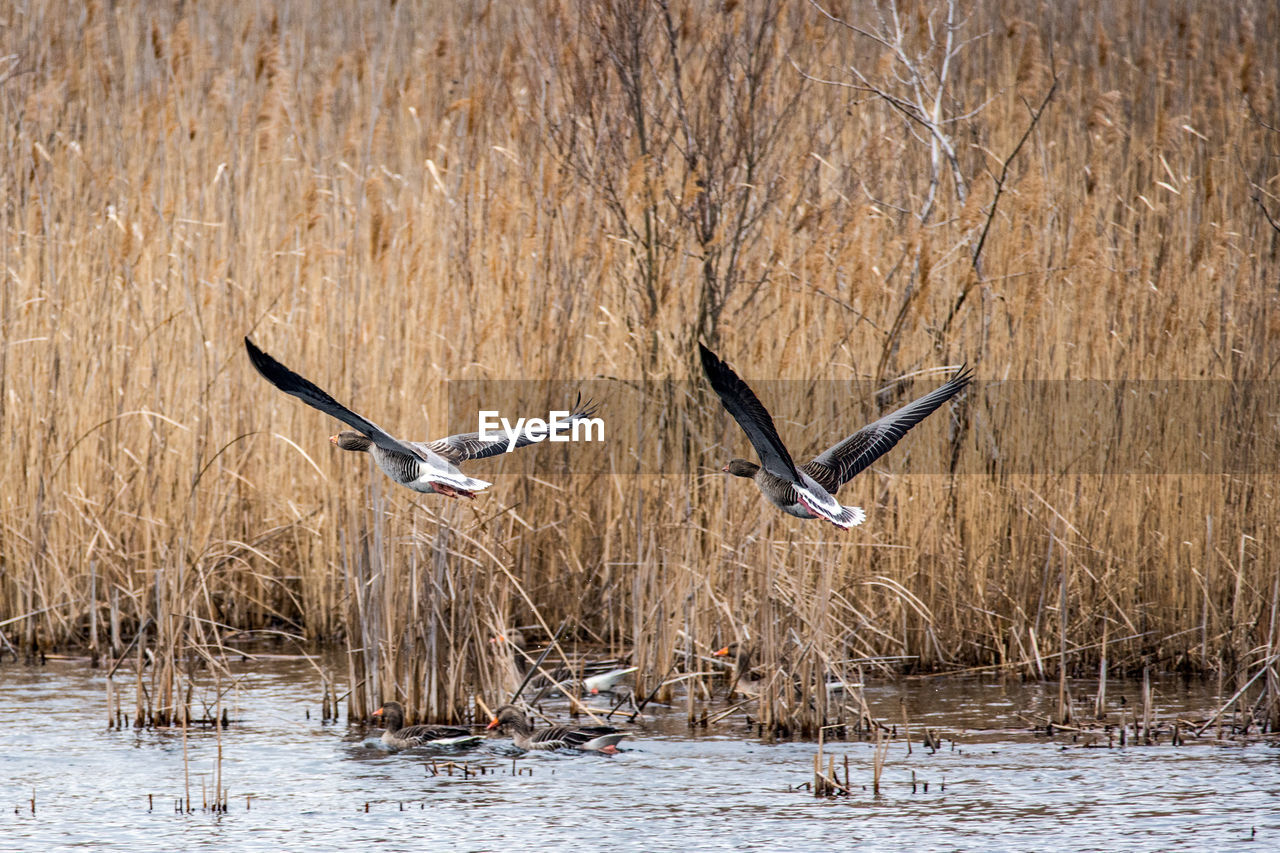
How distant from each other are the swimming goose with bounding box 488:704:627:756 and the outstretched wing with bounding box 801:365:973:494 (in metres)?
1.36

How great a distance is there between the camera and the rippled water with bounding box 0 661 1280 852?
493 cm

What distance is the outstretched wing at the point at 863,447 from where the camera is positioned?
4992 millimetres

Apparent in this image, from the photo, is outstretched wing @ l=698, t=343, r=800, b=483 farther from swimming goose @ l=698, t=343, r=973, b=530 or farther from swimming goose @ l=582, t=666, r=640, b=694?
swimming goose @ l=582, t=666, r=640, b=694

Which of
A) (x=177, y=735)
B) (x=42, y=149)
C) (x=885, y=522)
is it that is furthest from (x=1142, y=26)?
(x=177, y=735)

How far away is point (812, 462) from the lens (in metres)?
5.05

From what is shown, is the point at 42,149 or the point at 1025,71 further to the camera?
the point at 1025,71

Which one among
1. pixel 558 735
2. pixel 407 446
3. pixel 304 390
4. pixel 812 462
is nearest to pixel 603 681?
pixel 558 735

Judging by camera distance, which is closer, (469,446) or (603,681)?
(469,446)

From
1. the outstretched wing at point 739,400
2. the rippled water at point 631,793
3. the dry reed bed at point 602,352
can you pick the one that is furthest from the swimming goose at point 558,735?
the outstretched wing at point 739,400

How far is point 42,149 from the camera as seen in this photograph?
27.6 ft

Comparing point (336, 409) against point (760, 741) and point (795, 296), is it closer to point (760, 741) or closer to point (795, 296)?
point (760, 741)

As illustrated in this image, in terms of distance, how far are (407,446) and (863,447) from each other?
1.32 metres

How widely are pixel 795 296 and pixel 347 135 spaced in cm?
312

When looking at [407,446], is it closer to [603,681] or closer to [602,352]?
[603,681]
